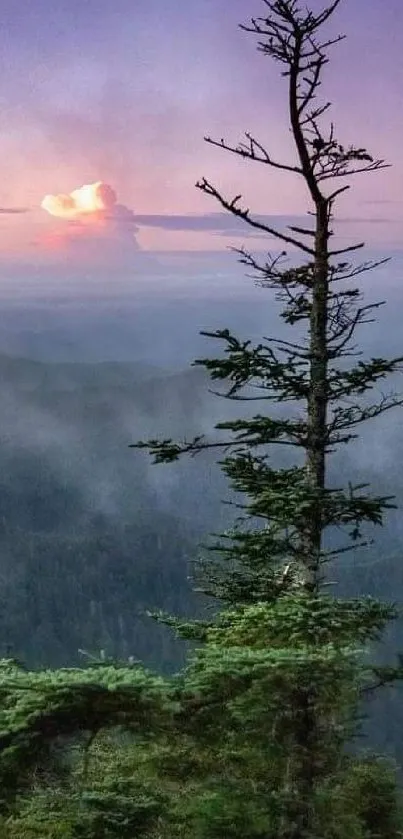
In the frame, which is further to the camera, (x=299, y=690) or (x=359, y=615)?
(x=359, y=615)

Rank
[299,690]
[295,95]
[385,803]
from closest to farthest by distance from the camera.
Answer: [299,690]
[295,95]
[385,803]

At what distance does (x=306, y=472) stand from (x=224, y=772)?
19.5 ft

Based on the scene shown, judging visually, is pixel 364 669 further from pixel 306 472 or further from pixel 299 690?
pixel 306 472

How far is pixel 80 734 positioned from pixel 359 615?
502cm

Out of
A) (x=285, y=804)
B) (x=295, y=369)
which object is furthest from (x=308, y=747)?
(x=295, y=369)

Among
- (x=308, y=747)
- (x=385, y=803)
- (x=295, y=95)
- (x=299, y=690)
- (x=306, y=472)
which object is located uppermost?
(x=295, y=95)

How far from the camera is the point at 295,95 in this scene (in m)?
15.4

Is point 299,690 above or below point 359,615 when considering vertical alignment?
below

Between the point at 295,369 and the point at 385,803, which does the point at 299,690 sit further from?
the point at 385,803

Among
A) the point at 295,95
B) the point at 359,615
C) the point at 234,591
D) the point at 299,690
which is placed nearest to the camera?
the point at 299,690

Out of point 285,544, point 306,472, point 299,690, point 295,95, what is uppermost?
point 295,95

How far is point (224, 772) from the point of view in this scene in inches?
500

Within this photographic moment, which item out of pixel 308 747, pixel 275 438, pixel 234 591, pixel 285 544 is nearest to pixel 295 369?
pixel 275 438

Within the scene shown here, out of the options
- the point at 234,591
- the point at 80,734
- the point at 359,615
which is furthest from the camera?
the point at 234,591
